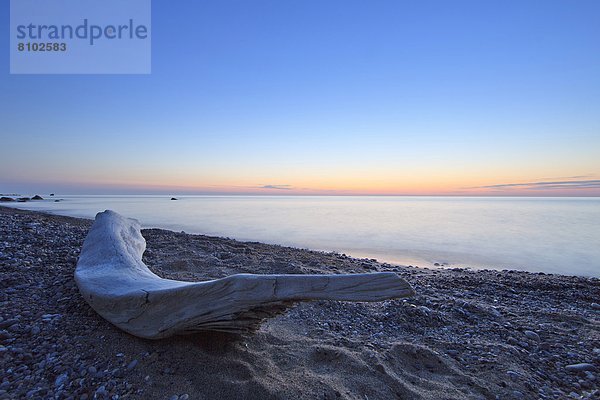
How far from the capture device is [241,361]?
2.43 meters

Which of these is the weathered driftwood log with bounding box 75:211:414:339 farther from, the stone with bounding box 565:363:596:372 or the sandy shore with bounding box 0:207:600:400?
the stone with bounding box 565:363:596:372

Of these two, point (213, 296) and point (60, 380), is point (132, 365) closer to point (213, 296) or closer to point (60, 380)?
point (60, 380)

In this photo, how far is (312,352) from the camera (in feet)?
9.23

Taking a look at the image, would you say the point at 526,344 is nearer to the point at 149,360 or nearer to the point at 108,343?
the point at 149,360

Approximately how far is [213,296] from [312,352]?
1.13 meters

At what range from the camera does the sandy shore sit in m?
2.18

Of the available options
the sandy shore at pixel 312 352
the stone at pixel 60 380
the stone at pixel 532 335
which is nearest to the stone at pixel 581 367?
the sandy shore at pixel 312 352

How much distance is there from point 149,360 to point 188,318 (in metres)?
0.43

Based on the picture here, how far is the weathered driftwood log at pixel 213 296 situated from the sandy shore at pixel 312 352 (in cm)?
20

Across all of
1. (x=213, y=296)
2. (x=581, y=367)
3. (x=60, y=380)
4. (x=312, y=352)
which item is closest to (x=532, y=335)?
(x=581, y=367)

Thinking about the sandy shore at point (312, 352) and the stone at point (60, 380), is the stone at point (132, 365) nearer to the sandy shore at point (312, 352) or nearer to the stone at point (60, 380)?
the sandy shore at point (312, 352)

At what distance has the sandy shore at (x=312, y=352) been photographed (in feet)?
7.16

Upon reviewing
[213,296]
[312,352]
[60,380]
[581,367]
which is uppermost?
[213,296]

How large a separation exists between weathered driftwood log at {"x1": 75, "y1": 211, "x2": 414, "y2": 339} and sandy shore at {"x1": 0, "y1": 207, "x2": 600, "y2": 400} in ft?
0.66
